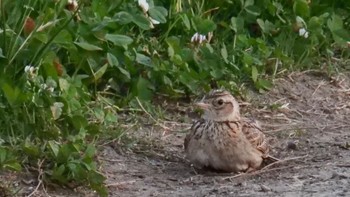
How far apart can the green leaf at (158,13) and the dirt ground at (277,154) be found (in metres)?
0.77

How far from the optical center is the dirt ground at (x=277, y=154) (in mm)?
7980

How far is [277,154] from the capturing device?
347 inches

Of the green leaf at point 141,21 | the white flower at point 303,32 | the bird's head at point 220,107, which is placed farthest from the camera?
the white flower at point 303,32

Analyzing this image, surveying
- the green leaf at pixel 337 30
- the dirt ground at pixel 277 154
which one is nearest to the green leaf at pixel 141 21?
the dirt ground at pixel 277 154

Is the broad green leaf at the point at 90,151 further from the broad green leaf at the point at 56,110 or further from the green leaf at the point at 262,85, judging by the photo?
the green leaf at the point at 262,85

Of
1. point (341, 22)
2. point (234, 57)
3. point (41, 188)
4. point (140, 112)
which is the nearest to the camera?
point (41, 188)

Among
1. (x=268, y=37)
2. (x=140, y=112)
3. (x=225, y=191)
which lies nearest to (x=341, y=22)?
(x=268, y=37)

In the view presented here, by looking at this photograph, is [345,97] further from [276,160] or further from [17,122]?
[17,122]

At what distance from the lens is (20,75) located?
27.3ft

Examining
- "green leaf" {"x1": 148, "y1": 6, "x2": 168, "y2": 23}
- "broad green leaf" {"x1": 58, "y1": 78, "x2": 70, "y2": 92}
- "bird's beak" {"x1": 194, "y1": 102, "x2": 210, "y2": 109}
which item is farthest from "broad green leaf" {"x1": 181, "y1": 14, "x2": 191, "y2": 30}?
"broad green leaf" {"x1": 58, "y1": 78, "x2": 70, "y2": 92}

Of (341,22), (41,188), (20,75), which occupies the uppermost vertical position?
(341,22)

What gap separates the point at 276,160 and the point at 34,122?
1.73 metres

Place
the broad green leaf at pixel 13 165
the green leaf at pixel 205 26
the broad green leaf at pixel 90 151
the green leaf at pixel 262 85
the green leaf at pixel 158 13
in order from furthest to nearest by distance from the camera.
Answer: the green leaf at pixel 262 85, the green leaf at pixel 205 26, the green leaf at pixel 158 13, the broad green leaf at pixel 90 151, the broad green leaf at pixel 13 165

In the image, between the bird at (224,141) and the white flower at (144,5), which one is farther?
the white flower at (144,5)
